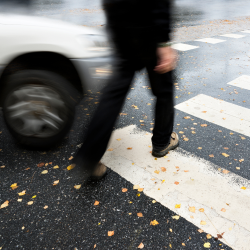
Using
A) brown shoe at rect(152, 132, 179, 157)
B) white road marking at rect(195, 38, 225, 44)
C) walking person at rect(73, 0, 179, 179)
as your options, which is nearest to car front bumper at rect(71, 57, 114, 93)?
walking person at rect(73, 0, 179, 179)

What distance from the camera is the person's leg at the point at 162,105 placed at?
238 cm

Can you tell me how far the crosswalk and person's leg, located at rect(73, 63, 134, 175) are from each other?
681mm

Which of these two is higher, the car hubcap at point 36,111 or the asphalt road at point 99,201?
the car hubcap at point 36,111

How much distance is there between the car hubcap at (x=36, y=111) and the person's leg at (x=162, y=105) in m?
1.16

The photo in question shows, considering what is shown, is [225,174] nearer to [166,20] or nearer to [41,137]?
[166,20]

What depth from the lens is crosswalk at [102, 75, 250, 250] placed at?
7.14ft

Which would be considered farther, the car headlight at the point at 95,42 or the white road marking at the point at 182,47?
the white road marking at the point at 182,47

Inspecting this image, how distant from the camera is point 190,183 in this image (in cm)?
264

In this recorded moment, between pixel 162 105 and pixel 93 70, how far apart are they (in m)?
0.94

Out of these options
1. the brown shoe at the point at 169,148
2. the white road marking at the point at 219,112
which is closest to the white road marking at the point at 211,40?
the white road marking at the point at 219,112

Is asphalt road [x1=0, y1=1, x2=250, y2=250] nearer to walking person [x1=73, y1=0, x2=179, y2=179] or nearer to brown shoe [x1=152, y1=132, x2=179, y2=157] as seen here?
brown shoe [x1=152, y1=132, x2=179, y2=157]

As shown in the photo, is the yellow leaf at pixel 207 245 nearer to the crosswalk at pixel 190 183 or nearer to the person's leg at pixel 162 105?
the crosswalk at pixel 190 183

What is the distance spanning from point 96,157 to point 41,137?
3.64 feet

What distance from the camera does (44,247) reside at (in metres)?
2.00
